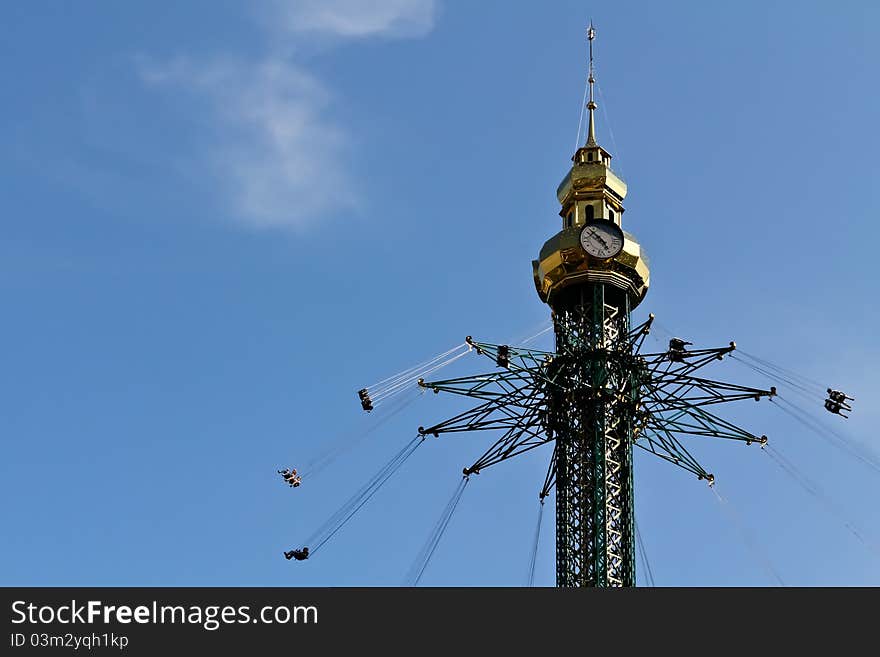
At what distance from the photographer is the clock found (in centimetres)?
8525

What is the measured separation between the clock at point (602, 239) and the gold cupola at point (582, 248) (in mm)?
147

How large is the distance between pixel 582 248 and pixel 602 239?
113cm

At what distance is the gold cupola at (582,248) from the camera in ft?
280

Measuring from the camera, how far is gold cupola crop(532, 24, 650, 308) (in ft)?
280

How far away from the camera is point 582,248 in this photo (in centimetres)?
8525

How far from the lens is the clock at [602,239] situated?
8525cm

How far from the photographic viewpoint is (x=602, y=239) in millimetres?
85625

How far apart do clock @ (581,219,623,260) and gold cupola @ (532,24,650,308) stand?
147 mm
